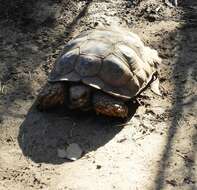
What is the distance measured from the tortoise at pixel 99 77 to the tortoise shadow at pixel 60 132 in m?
0.10

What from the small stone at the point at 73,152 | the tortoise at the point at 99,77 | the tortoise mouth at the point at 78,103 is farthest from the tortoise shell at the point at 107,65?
the small stone at the point at 73,152

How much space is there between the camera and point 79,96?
5328 mm

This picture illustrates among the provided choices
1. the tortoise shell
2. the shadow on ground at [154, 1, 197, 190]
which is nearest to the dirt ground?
the shadow on ground at [154, 1, 197, 190]

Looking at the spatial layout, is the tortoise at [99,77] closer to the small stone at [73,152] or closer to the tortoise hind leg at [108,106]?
the tortoise hind leg at [108,106]

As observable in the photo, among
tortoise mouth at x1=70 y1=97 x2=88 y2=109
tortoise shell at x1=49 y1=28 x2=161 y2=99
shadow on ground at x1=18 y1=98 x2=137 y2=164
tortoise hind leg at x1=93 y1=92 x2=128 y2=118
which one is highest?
tortoise shell at x1=49 y1=28 x2=161 y2=99

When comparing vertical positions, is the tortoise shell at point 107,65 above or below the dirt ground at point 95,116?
above

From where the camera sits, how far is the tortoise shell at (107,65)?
5340 mm

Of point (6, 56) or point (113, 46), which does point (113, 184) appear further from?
point (6, 56)

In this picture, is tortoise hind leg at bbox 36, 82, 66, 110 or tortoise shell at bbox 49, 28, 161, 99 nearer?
tortoise shell at bbox 49, 28, 161, 99

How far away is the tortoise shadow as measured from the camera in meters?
5.08

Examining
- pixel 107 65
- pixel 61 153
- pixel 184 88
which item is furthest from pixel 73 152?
pixel 184 88

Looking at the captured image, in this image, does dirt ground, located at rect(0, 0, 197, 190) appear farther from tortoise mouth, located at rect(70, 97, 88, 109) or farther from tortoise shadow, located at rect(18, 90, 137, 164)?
tortoise mouth, located at rect(70, 97, 88, 109)

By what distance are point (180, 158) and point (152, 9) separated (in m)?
2.74

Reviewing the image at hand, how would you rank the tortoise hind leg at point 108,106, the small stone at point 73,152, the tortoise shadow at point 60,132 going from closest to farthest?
the small stone at point 73,152 → the tortoise shadow at point 60,132 → the tortoise hind leg at point 108,106
